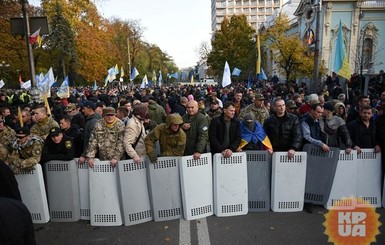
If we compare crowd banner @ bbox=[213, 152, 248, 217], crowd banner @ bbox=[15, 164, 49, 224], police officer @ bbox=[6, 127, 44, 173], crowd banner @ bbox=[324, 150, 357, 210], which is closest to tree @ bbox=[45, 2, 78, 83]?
police officer @ bbox=[6, 127, 44, 173]

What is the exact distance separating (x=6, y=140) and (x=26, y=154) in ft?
2.03

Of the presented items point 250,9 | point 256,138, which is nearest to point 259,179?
point 256,138

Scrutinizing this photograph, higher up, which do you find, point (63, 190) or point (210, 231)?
point (63, 190)

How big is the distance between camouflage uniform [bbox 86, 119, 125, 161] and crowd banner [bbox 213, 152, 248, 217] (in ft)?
5.22

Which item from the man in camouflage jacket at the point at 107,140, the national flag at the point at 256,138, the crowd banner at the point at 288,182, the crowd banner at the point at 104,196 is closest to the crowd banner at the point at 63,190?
the crowd banner at the point at 104,196

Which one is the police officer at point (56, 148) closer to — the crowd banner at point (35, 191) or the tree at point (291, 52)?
the crowd banner at point (35, 191)

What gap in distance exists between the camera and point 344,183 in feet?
16.9

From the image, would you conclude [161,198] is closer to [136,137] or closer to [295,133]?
[136,137]

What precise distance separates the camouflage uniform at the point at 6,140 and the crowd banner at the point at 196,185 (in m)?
2.80

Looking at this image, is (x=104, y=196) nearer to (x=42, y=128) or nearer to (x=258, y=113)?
(x=42, y=128)

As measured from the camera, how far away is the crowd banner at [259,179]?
507 centimetres

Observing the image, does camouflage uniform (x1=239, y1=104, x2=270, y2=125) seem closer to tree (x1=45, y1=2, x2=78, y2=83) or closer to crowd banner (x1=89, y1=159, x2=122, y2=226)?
crowd banner (x1=89, y1=159, x2=122, y2=226)

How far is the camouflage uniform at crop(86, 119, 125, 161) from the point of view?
497 centimetres

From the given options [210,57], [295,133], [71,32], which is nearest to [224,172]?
[295,133]
